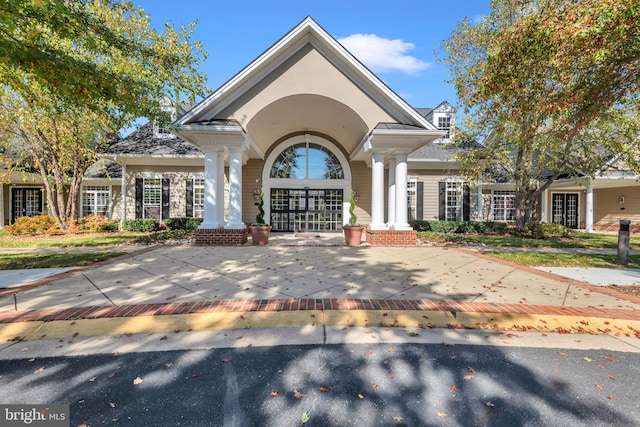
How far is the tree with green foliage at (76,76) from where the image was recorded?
468 cm

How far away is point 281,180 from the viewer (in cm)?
1398

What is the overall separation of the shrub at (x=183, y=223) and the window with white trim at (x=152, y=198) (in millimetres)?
1274

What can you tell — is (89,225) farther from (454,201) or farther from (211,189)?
(454,201)

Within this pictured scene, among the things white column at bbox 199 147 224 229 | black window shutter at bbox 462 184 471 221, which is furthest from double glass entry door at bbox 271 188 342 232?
black window shutter at bbox 462 184 471 221

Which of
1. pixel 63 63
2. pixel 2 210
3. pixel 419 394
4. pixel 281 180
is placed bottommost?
pixel 419 394

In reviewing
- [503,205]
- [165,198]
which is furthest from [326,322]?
[503,205]

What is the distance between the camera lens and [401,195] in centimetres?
993

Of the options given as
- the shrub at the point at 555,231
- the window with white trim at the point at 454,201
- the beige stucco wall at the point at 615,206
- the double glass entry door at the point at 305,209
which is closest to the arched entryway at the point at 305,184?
the double glass entry door at the point at 305,209

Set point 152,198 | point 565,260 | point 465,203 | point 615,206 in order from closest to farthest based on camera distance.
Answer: point 565,260 < point 152,198 < point 465,203 < point 615,206

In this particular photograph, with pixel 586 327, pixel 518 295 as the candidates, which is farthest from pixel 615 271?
pixel 586 327

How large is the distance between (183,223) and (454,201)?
15.1 m

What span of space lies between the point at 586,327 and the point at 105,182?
20.1 m

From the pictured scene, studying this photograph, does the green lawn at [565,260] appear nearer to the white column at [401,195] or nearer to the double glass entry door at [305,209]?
the white column at [401,195]

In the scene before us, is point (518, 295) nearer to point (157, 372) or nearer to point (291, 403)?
point (291, 403)
